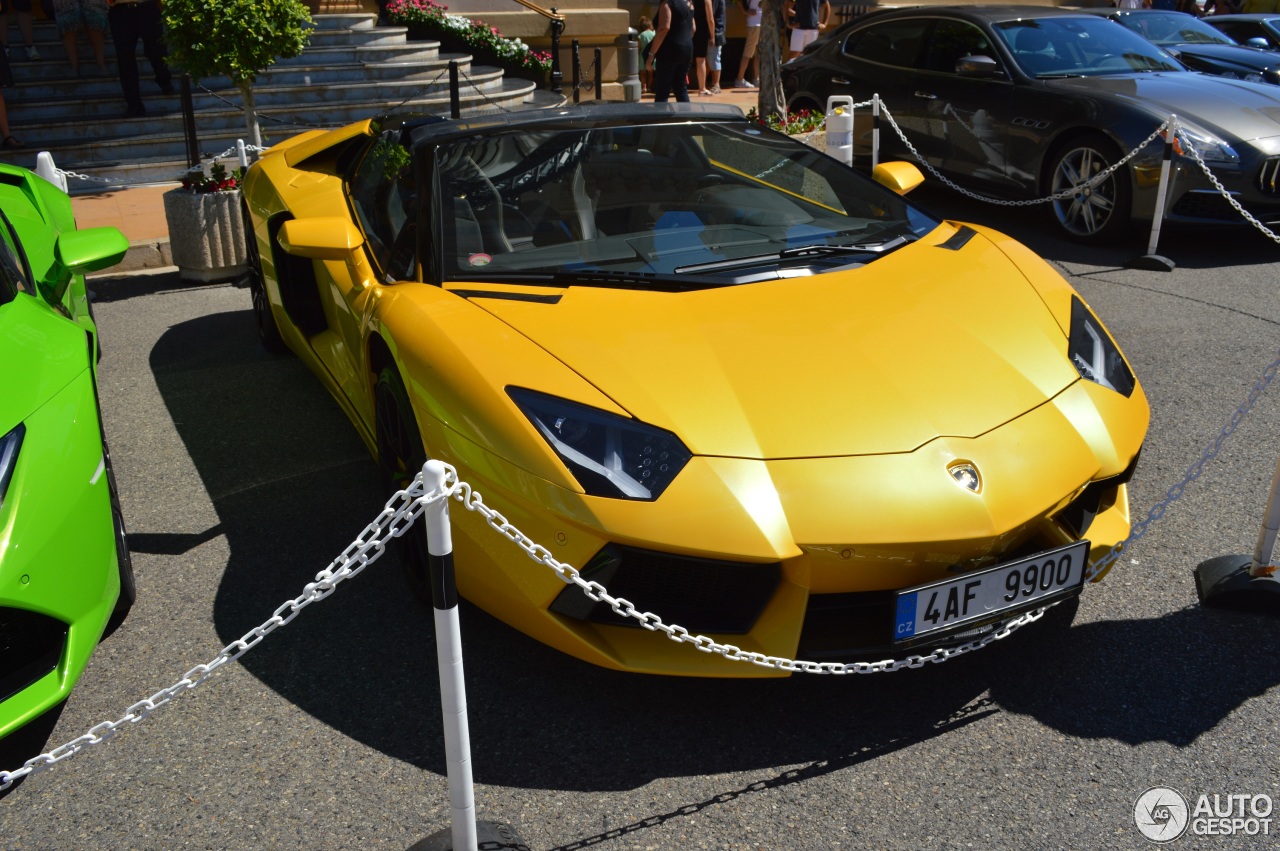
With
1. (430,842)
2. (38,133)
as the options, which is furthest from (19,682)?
(38,133)

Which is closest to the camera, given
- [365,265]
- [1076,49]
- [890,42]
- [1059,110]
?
[365,265]

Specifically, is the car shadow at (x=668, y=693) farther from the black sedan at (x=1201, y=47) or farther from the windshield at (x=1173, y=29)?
the windshield at (x=1173, y=29)

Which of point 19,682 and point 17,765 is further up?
point 19,682

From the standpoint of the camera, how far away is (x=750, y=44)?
1794 cm

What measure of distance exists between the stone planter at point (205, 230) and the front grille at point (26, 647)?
482cm

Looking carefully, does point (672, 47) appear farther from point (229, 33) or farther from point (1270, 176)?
point (1270, 176)

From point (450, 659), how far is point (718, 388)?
1.09m

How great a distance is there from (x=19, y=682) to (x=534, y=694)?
3.90 feet

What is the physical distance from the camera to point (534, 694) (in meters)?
3.02

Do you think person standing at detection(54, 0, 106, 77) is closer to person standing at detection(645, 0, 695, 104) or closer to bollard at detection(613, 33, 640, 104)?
person standing at detection(645, 0, 695, 104)

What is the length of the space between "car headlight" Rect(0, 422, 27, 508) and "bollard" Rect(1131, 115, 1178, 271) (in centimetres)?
625

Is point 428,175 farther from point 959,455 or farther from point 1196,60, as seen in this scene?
point 1196,60

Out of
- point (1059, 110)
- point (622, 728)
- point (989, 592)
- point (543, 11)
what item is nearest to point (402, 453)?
point (622, 728)

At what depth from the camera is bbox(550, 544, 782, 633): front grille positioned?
2645mm
